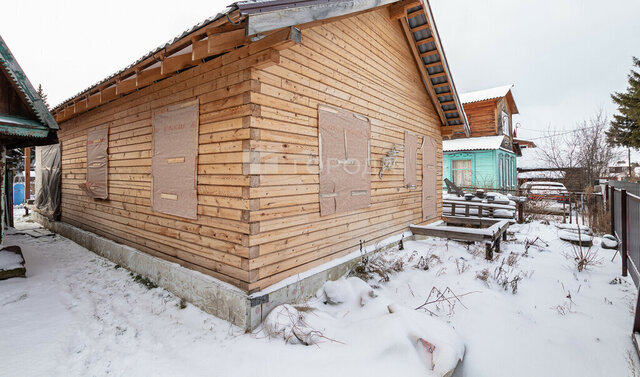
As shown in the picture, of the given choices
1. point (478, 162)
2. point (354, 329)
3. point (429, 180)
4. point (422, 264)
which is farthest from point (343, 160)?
point (478, 162)

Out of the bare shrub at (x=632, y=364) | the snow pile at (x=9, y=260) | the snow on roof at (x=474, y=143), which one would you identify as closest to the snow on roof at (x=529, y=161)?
the snow on roof at (x=474, y=143)

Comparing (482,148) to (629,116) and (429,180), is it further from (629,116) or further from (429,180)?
(429,180)

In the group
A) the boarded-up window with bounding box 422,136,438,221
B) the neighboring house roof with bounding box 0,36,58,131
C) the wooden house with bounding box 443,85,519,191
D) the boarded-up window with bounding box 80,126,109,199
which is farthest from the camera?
the wooden house with bounding box 443,85,519,191

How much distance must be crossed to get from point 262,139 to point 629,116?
26.1m

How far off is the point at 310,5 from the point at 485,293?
512cm

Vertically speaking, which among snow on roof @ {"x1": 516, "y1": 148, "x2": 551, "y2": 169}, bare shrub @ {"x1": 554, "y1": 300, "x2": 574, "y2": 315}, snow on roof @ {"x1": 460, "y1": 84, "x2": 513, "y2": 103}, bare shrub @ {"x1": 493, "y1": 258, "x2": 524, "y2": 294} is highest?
snow on roof @ {"x1": 460, "y1": 84, "x2": 513, "y2": 103}

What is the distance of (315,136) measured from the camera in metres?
4.91

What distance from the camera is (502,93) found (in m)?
19.7

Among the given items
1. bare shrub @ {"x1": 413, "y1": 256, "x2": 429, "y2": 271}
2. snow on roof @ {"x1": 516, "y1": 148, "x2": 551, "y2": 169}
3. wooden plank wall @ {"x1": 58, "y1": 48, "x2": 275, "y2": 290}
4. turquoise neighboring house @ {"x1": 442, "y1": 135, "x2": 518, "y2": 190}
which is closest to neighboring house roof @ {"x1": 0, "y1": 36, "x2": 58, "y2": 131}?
wooden plank wall @ {"x1": 58, "y1": 48, "x2": 275, "y2": 290}

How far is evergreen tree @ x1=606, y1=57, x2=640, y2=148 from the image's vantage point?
59.8ft

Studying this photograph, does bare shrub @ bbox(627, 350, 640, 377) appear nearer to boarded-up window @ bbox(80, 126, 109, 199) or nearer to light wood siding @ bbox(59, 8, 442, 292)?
light wood siding @ bbox(59, 8, 442, 292)

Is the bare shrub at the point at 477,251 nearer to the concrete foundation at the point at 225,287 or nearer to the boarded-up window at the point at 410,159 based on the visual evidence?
the boarded-up window at the point at 410,159

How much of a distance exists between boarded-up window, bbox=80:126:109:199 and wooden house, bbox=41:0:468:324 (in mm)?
49

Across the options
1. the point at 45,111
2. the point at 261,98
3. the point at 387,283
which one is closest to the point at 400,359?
the point at 387,283
